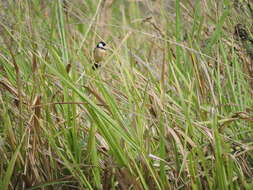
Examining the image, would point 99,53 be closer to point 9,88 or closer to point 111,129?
point 9,88

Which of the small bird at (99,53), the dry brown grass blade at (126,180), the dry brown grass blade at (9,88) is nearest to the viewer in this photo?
the dry brown grass blade at (126,180)

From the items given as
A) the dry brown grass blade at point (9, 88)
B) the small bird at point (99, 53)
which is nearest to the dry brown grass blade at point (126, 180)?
the dry brown grass blade at point (9, 88)

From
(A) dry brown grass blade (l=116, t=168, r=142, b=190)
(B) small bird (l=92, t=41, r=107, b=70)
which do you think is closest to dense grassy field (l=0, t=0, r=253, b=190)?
(A) dry brown grass blade (l=116, t=168, r=142, b=190)

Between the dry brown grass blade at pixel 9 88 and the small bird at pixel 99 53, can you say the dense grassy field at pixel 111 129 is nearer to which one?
the dry brown grass blade at pixel 9 88

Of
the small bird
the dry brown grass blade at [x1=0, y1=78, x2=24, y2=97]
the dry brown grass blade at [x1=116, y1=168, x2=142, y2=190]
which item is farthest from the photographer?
the small bird

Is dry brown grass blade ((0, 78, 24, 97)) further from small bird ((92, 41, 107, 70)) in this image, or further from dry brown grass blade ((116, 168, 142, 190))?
small bird ((92, 41, 107, 70))

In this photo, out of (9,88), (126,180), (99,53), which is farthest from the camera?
(99,53)

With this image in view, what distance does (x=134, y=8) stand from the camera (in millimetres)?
3762

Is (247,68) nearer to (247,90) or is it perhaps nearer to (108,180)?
(247,90)

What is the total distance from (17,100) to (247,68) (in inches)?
33.8

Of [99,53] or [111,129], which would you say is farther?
[99,53]

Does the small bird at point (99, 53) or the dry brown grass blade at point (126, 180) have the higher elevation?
the small bird at point (99, 53)

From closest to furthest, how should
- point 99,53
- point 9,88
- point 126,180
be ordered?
point 126,180 → point 9,88 → point 99,53

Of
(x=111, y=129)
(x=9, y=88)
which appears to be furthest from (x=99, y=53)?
(x=111, y=129)
